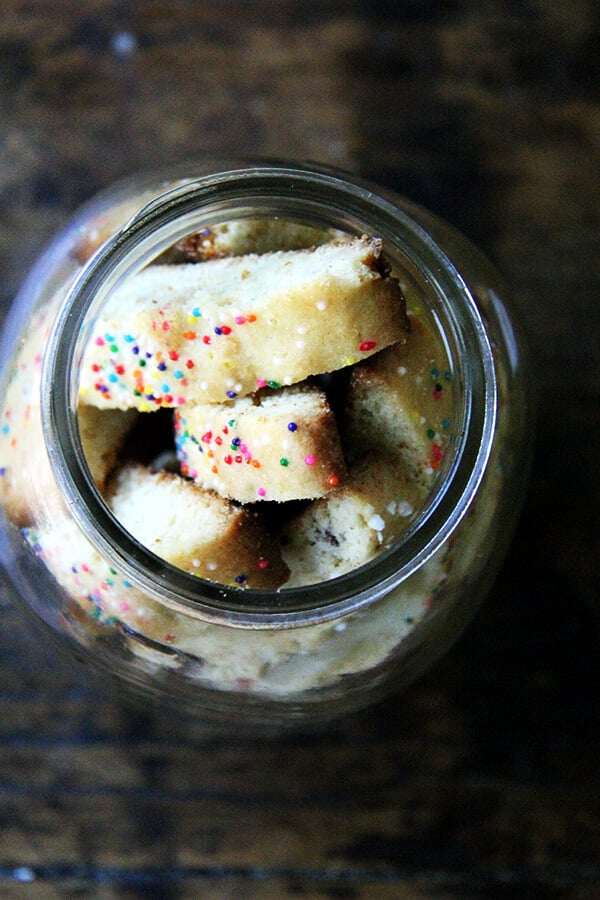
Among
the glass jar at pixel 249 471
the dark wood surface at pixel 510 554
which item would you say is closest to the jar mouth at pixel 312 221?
the glass jar at pixel 249 471

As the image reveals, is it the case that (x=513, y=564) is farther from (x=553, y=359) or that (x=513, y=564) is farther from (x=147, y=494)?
(x=147, y=494)

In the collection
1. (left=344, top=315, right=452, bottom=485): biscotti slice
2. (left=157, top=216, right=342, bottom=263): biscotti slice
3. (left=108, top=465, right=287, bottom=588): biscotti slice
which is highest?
(left=157, top=216, right=342, bottom=263): biscotti slice

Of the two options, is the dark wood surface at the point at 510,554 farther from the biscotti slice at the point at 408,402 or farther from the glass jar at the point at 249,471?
the biscotti slice at the point at 408,402

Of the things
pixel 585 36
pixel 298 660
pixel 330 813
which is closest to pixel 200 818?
pixel 330 813

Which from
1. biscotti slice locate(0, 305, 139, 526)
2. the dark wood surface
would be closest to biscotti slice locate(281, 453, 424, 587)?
biscotti slice locate(0, 305, 139, 526)

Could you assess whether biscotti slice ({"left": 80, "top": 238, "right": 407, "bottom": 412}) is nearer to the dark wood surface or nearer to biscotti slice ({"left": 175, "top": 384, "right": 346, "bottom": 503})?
biscotti slice ({"left": 175, "top": 384, "right": 346, "bottom": 503})
